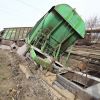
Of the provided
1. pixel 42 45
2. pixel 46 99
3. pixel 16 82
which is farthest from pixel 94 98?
pixel 42 45

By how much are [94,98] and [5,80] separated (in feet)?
10.9

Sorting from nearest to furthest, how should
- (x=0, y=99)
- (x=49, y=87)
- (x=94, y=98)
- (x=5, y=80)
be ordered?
(x=94, y=98)
(x=0, y=99)
(x=49, y=87)
(x=5, y=80)

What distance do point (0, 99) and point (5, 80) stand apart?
5.64ft

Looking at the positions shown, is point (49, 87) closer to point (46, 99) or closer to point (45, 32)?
point (46, 99)

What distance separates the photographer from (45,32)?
9.88 m

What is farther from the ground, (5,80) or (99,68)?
(99,68)

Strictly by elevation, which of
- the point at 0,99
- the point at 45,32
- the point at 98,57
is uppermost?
the point at 45,32

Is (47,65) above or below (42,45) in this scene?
below

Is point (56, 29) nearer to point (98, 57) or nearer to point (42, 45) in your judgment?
point (42, 45)

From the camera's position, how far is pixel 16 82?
644cm

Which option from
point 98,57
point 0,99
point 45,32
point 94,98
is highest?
point 45,32

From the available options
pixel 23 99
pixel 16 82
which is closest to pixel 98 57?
pixel 16 82

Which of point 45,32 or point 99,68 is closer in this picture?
point 99,68

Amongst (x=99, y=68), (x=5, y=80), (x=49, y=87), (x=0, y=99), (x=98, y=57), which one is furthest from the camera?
(x=98, y=57)
